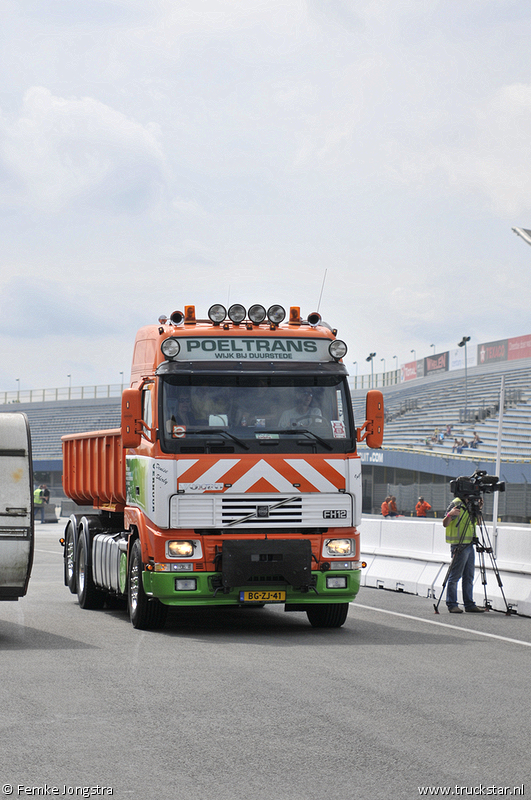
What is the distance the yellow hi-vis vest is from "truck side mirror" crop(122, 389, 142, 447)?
4.76 metres

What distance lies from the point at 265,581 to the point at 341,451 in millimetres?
1659

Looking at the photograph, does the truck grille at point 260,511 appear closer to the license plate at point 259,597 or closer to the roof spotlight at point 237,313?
the license plate at point 259,597

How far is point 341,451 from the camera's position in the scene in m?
11.7

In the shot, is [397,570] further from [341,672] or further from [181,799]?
[181,799]

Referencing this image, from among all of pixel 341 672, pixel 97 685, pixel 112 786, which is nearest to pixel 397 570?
pixel 341 672

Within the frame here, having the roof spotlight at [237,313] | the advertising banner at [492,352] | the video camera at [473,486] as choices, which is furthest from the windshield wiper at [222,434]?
the advertising banner at [492,352]

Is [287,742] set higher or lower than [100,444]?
lower

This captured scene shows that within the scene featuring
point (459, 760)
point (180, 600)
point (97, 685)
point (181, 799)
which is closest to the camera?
point (181, 799)

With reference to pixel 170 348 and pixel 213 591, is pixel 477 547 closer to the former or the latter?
pixel 213 591

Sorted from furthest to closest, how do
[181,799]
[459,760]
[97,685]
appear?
[97,685], [459,760], [181,799]

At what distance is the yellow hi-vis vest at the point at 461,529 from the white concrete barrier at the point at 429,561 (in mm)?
731

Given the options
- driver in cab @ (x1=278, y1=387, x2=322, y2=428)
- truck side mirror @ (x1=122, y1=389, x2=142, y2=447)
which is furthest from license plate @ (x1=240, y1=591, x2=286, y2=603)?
truck side mirror @ (x1=122, y1=389, x2=142, y2=447)

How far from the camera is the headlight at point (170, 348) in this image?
458 inches

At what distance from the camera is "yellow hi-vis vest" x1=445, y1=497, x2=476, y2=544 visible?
14.1m
